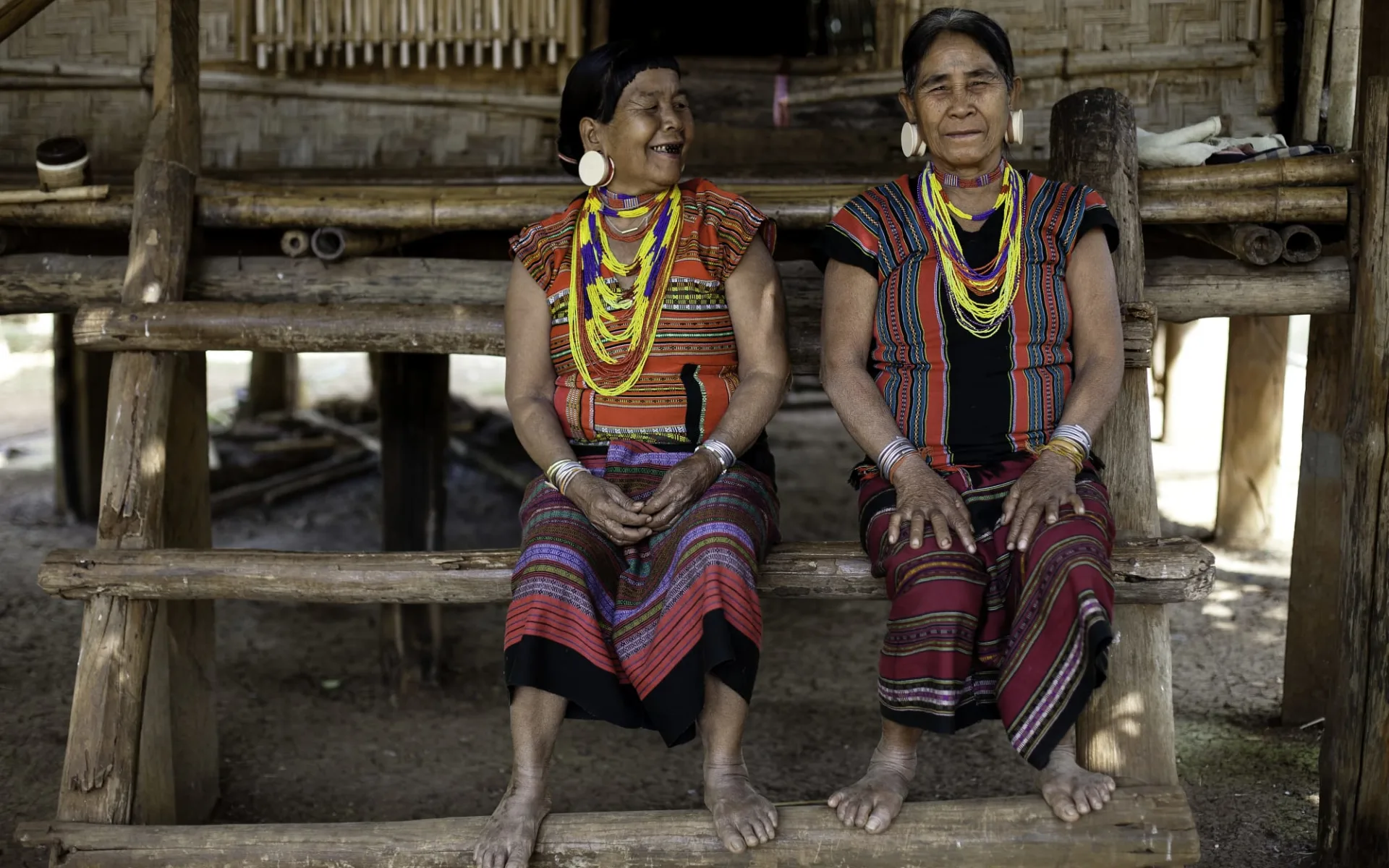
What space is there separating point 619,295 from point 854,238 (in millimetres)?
571

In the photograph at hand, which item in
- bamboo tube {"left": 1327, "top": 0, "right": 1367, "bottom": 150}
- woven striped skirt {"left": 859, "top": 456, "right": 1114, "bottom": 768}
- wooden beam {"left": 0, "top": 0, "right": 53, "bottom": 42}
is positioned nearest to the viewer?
woven striped skirt {"left": 859, "top": 456, "right": 1114, "bottom": 768}

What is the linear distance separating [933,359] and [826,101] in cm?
232

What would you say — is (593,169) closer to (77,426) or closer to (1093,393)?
(1093,393)

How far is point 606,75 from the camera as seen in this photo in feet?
10.5

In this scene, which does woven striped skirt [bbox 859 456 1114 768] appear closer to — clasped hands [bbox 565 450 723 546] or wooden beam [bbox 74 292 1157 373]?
clasped hands [bbox 565 450 723 546]

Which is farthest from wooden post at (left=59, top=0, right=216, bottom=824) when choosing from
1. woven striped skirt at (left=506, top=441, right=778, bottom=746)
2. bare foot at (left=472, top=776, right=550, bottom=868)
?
woven striped skirt at (left=506, top=441, right=778, bottom=746)

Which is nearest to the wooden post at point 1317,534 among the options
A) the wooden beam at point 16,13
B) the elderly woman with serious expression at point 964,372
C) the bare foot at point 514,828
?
the elderly woman with serious expression at point 964,372

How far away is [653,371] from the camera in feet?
10.5

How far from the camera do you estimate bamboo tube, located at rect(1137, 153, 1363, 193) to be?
362 centimetres

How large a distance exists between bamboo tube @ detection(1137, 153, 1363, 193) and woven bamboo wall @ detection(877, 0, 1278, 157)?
930 millimetres

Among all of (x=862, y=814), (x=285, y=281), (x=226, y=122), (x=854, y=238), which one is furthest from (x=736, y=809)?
(x=226, y=122)

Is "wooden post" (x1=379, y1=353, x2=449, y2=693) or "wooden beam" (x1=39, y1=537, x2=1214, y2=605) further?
"wooden post" (x1=379, y1=353, x2=449, y2=693)

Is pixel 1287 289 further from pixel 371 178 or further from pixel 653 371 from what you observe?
pixel 371 178

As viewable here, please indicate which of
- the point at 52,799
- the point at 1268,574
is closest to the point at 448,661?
the point at 52,799
